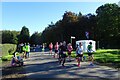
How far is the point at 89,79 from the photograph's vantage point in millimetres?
14828

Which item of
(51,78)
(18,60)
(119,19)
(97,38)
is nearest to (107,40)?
(97,38)

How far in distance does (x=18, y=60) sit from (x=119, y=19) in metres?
A: 39.0

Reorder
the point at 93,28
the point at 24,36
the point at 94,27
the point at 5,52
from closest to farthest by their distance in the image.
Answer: the point at 5,52
the point at 93,28
the point at 94,27
the point at 24,36

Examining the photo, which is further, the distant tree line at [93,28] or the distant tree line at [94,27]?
the distant tree line at [93,28]

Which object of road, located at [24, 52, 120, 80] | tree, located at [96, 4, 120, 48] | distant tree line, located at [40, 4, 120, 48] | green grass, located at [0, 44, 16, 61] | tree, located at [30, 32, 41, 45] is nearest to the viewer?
road, located at [24, 52, 120, 80]

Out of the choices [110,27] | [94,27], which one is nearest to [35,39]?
[94,27]

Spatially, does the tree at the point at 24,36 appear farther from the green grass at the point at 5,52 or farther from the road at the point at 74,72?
the road at the point at 74,72

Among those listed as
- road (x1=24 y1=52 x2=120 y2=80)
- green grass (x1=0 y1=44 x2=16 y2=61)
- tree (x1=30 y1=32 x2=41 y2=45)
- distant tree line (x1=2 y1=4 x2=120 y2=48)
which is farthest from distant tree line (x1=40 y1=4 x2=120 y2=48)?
road (x1=24 y1=52 x2=120 y2=80)

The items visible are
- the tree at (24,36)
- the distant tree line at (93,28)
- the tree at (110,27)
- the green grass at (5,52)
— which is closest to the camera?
the green grass at (5,52)

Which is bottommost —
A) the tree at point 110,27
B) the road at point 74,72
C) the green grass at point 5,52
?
the road at point 74,72

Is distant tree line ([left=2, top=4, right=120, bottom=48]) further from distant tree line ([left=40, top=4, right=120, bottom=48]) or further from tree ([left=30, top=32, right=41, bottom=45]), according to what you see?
tree ([left=30, top=32, right=41, bottom=45])

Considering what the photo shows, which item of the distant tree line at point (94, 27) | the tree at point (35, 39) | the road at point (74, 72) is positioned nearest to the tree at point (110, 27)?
the distant tree line at point (94, 27)

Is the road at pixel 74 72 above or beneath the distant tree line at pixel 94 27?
beneath

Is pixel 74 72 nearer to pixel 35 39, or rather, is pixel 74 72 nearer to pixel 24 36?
pixel 24 36
